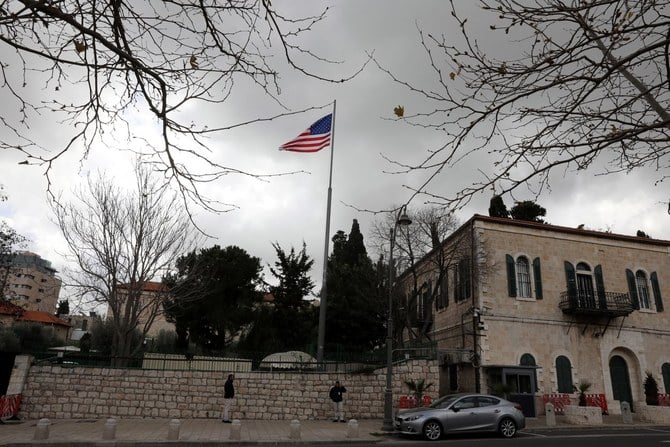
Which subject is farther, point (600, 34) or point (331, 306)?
point (331, 306)

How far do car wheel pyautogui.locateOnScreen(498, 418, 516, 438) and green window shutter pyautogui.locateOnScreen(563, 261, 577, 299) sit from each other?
12.5 meters

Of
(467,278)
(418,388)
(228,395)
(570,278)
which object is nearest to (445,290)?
(467,278)

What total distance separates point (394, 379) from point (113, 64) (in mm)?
17063

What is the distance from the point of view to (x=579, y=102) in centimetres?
463

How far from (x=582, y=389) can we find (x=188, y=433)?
57.5ft

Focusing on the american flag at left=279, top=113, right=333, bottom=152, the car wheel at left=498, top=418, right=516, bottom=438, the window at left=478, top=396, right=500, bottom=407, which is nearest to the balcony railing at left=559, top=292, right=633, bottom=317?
the window at left=478, top=396, right=500, bottom=407

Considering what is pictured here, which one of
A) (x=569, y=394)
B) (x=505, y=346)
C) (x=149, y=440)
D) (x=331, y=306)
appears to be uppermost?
(x=331, y=306)

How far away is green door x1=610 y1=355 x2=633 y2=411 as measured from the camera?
24281 millimetres

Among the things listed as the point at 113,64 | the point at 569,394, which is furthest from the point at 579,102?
the point at 569,394

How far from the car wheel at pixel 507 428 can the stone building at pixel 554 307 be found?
6771 mm

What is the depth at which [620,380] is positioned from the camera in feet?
80.5

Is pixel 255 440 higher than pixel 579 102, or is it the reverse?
pixel 579 102

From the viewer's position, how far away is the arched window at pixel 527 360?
23234 mm

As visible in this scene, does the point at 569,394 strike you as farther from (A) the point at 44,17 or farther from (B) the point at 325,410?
(A) the point at 44,17
